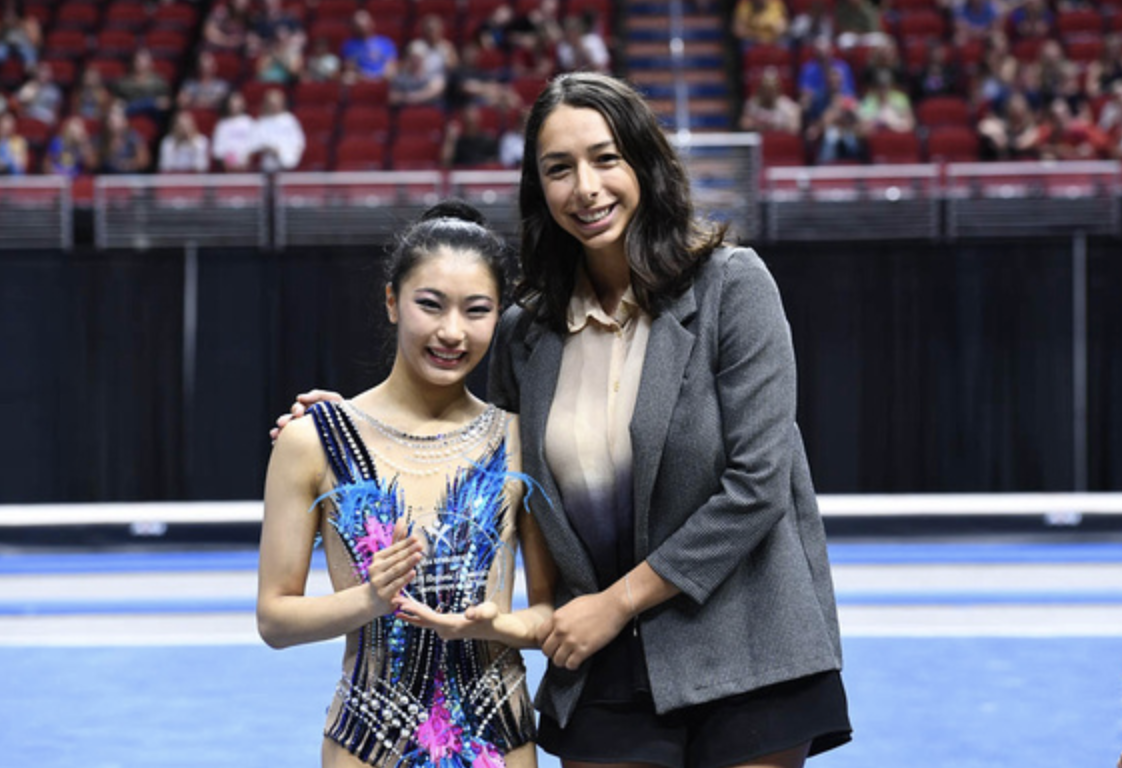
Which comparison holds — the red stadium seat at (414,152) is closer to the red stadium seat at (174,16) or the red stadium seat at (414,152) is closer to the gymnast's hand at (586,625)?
the red stadium seat at (174,16)

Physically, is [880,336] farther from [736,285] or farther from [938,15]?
[736,285]

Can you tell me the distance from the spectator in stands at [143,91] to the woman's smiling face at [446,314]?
357 inches

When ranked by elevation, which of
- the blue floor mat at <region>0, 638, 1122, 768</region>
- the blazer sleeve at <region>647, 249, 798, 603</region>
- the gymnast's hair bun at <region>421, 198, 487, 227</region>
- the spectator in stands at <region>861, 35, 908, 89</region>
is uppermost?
the spectator in stands at <region>861, 35, 908, 89</region>

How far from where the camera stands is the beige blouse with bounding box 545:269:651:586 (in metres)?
2.03

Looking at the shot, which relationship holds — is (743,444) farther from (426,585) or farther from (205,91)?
(205,91)

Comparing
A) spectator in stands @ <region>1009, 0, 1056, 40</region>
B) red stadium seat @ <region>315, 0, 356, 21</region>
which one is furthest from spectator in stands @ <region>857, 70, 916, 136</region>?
red stadium seat @ <region>315, 0, 356, 21</region>

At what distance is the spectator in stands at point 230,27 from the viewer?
11656 mm

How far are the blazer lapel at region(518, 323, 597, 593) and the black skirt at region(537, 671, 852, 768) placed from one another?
7.6 inches

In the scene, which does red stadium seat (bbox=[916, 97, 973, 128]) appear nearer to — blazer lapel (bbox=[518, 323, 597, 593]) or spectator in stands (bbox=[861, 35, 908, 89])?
spectator in stands (bbox=[861, 35, 908, 89])

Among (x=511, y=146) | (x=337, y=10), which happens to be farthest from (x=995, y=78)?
(x=337, y=10)

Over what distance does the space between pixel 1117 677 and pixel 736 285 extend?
3.69 m

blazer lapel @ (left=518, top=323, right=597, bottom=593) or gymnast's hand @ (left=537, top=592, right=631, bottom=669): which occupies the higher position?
blazer lapel @ (left=518, top=323, right=597, bottom=593)

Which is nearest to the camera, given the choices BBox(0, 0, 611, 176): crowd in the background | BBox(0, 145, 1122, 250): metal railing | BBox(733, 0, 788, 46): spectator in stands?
BBox(0, 145, 1122, 250): metal railing

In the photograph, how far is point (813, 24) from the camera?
1152 cm
